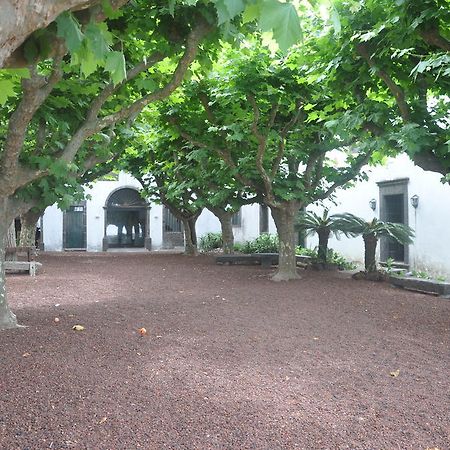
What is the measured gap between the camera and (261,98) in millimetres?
8391

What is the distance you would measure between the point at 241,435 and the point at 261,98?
6.72 m

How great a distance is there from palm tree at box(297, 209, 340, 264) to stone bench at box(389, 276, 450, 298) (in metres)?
2.84

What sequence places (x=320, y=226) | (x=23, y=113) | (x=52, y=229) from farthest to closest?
(x=52, y=229) → (x=320, y=226) → (x=23, y=113)

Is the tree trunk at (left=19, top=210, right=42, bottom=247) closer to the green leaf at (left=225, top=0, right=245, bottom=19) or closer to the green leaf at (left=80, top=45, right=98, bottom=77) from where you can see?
the green leaf at (left=80, top=45, right=98, bottom=77)

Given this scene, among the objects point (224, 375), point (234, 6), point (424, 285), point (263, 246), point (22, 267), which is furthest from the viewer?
point (263, 246)

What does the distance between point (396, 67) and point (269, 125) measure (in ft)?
10.4

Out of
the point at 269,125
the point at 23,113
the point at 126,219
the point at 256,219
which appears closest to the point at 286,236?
the point at 269,125

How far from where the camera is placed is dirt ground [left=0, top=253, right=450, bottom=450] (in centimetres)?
284

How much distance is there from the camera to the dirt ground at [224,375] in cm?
284

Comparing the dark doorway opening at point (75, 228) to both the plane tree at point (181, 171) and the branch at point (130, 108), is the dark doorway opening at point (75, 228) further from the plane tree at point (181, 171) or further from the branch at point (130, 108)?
the branch at point (130, 108)

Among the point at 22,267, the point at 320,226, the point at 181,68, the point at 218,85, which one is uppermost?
the point at 218,85

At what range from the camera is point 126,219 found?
3064 centimetres

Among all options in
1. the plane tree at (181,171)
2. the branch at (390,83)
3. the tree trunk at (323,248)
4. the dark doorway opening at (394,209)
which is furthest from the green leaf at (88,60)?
the dark doorway opening at (394,209)

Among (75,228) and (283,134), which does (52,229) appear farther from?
(283,134)
